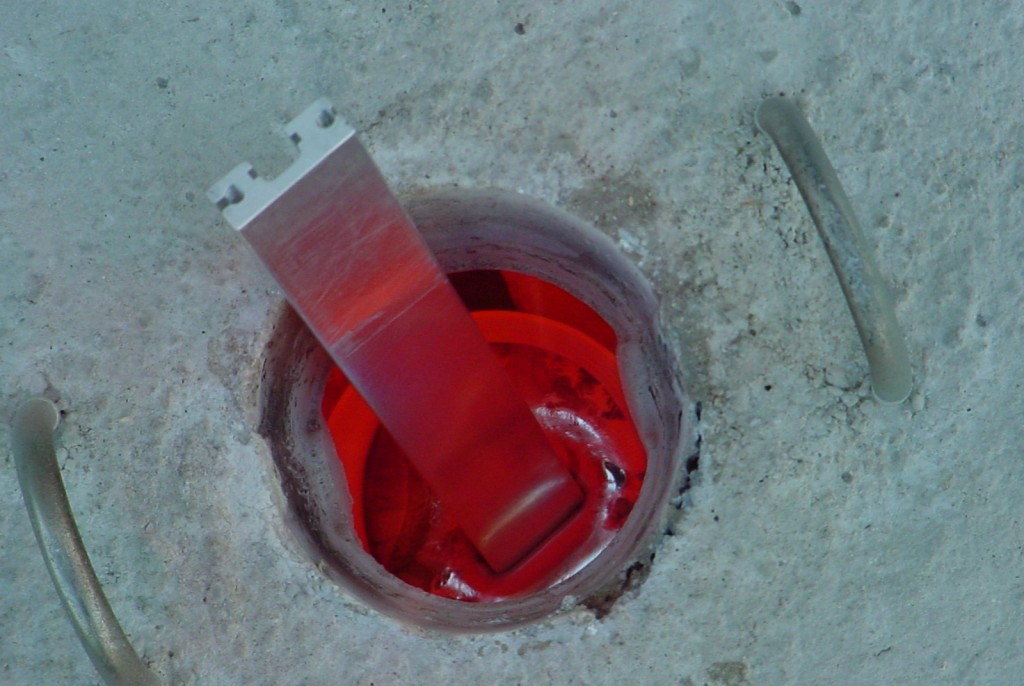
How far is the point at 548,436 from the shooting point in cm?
180

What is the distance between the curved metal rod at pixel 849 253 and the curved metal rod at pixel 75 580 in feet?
2.69

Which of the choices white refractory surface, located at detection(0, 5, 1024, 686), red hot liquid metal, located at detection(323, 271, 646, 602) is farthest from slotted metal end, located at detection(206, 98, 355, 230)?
red hot liquid metal, located at detection(323, 271, 646, 602)

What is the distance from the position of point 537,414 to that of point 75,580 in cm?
109

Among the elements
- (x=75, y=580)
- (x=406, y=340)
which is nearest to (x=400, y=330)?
(x=406, y=340)

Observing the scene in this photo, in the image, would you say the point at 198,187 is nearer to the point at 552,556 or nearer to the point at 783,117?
the point at 783,117

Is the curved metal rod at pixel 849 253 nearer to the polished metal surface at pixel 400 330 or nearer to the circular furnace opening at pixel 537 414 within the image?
the circular furnace opening at pixel 537 414

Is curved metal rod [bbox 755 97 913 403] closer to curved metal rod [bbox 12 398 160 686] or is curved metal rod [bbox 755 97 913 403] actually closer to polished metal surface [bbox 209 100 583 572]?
polished metal surface [bbox 209 100 583 572]

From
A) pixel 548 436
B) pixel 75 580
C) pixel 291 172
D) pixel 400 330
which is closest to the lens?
pixel 291 172

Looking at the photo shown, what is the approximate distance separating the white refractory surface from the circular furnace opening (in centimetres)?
7

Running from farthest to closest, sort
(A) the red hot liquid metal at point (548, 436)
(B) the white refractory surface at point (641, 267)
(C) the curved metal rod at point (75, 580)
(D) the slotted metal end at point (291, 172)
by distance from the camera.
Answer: (A) the red hot liquid metal at point (548, 436), (B) the white refractory surface at point (641, 267), (C) the curved metal rod at point (75, 580), (D) the slotted metal end at point (291, 172)

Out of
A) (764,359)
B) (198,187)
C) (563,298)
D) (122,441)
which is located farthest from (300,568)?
(563,298)

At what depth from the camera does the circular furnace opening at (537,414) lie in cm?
120

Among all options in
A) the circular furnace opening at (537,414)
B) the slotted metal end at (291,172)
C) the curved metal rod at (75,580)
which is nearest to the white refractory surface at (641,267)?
the circular furnace opening at (537,414)

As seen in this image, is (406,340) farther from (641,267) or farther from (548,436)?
(548,436)
